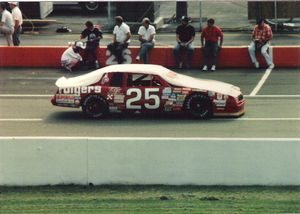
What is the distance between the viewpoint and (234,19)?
32250 millimetres

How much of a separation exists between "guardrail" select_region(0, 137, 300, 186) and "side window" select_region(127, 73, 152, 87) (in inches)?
189

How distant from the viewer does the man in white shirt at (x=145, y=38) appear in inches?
923

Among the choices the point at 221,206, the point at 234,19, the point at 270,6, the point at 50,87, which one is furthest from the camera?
the point at 234,19

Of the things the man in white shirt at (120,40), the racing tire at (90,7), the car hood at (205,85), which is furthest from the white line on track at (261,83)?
the racing tire at (90,7)

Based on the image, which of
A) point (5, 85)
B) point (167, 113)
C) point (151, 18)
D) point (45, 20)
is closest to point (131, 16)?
point (151, 18)

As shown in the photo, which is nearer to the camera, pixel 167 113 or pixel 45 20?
pixel 167 113

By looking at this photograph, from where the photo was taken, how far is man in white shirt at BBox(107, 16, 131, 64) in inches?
922

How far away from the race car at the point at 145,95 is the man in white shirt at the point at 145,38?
5.01 m

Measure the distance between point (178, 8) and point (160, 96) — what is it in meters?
14.2

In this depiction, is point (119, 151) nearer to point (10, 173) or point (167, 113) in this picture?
point (10, 173)

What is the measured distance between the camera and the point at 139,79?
18.2 metres

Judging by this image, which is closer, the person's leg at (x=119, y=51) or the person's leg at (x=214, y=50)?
the person's leg at (x=214, y=50)

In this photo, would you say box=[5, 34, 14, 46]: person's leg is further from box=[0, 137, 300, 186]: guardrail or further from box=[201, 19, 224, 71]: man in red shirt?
box=[0, 137, 300, 186]: guardrail

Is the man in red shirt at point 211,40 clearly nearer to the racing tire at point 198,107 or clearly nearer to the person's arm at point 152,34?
the person's arm at point 152,34
